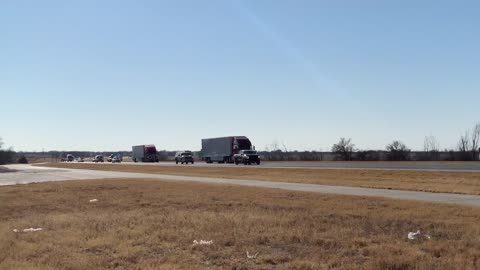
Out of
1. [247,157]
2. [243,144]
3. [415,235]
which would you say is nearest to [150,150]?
[243,144]

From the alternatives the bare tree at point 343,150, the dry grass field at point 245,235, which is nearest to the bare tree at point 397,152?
the bare tree at point 343,150

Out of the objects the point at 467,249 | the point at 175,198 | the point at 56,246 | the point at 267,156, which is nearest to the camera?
the point at 467,249

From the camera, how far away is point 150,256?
33.7ft

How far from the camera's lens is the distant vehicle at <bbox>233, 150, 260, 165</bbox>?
69.1 metres

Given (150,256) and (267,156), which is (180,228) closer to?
(150,256)

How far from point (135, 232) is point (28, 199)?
12189 mm

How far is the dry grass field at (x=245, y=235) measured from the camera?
9.54 m

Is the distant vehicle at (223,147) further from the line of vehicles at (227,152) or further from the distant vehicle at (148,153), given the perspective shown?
the distant vehicle at (148,153)

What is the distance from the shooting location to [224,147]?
78062mm

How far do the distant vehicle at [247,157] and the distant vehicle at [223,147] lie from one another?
10.9 feet

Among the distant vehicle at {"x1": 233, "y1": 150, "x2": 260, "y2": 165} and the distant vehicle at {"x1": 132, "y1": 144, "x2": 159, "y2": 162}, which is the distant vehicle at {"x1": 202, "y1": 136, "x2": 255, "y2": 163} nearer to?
the distant vehicle at {"x1": 233, "y1": 150, "x2": 260, "y2": 165}

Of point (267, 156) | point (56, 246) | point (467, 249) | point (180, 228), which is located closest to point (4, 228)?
point (56, 246)

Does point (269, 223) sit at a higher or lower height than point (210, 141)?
lower

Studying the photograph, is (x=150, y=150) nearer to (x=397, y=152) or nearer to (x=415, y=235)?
(x=397, y=152)
